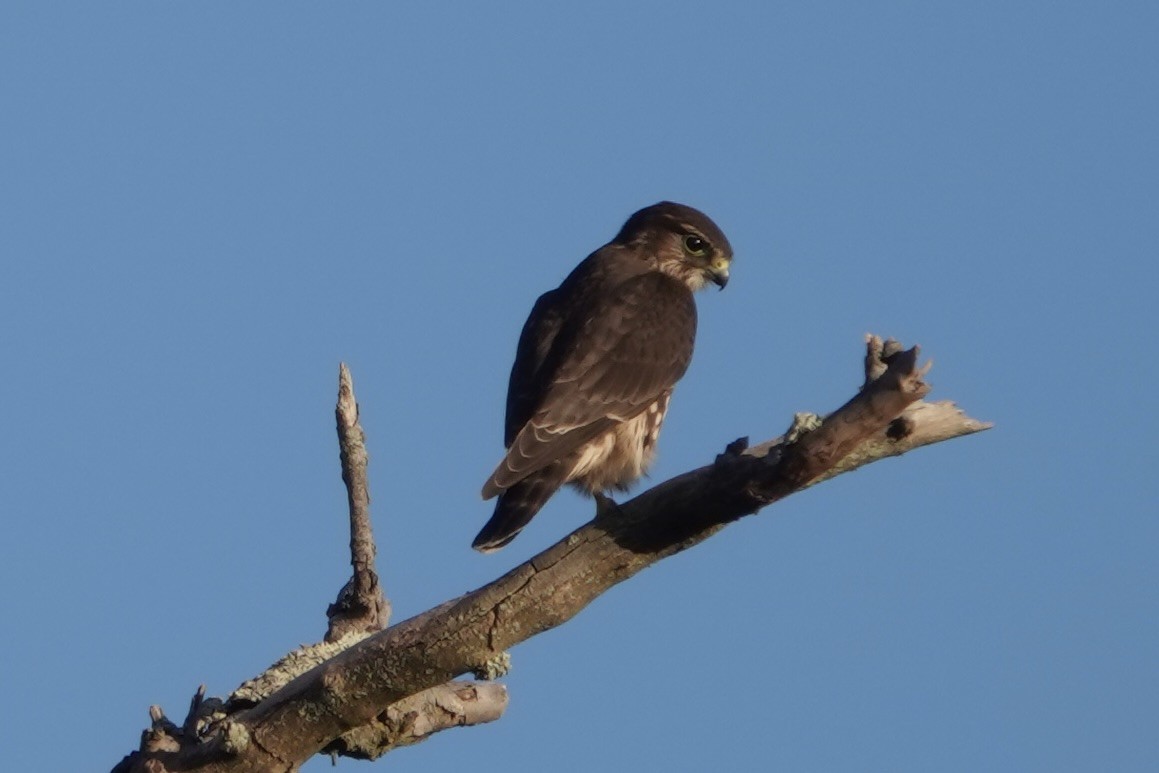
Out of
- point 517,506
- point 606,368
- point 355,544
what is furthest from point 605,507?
point 606,368

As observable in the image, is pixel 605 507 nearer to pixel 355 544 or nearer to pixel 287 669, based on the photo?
Result: pixel 355 544

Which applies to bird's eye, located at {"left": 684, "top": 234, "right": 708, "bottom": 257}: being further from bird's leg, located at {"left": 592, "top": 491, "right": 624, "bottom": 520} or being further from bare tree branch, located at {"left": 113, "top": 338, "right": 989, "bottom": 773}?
bare tree branch, located at {"left": 113, "top": 338, "right": 989, "bottom": 773}

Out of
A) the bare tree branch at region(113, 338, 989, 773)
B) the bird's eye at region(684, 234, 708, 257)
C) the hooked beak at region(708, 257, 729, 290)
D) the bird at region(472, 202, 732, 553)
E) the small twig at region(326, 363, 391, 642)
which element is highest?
the bird's eye at region(684, 234, 708, 257)

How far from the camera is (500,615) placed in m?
4.39

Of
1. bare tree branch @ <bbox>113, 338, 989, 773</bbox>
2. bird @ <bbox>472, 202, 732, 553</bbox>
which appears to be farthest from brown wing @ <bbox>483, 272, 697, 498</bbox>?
bare tree branch @ <bbox>113, 338, 989, 773</bbox>

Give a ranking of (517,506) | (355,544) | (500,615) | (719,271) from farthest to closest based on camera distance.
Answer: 1. (719,271)
2. (517,506)
3. (355,544)
4. (500,615)

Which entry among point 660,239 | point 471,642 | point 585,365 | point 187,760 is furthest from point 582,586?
point 660,239

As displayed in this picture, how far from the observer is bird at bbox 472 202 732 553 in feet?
18.1

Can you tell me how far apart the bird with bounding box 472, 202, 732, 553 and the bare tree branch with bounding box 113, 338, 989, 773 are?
0.86 m

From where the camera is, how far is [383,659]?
4.42m

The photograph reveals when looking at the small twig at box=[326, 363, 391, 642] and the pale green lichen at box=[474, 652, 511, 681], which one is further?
the small twig at box=[326, 363, 391, 642]

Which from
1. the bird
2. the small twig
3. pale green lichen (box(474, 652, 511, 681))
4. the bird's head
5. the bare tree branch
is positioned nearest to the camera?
the bare tree branch

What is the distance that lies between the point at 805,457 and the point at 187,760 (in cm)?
198

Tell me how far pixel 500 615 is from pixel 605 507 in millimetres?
767
